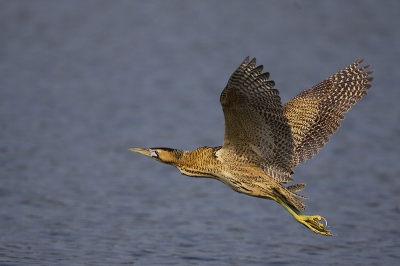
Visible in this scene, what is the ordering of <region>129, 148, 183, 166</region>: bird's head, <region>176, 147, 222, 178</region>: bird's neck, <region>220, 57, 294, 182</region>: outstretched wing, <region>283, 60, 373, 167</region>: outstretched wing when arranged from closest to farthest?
<region>220, 57, 294, 182</region>: outstretched wing, <region>176, 147, 222, 178</region>: bird's neck, <region>129, 148, 183, 166</region>: bird's head, <region>283, 60, 373, 167</region>: outstretched wing

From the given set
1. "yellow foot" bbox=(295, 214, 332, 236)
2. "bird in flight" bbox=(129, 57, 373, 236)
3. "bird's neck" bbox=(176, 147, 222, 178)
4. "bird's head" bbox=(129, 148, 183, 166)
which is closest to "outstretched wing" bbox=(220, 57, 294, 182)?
"bird in flight" bbox=(129, 57, 373, 236)

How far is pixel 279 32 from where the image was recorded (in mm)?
15195

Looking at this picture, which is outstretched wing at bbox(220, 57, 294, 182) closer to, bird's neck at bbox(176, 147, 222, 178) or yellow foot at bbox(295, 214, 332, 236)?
bird's neck at bbox(176, 147, 222, 178)

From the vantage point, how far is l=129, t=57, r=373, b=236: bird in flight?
556 centimetres

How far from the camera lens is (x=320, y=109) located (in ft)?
22.0

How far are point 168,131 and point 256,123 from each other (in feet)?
16.4

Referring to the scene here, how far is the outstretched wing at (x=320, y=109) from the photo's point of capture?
6.55 metres

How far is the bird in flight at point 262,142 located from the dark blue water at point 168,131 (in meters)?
1.15

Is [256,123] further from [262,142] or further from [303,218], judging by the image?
[303,218]

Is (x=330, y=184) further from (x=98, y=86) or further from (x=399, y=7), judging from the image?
(x=399, y=7)

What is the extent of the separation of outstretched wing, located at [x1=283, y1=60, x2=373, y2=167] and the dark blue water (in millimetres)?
1165

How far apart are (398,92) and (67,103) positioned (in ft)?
16.1

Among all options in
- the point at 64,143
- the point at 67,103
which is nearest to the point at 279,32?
the point at 67,103

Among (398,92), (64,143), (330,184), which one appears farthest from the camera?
(398,92)
